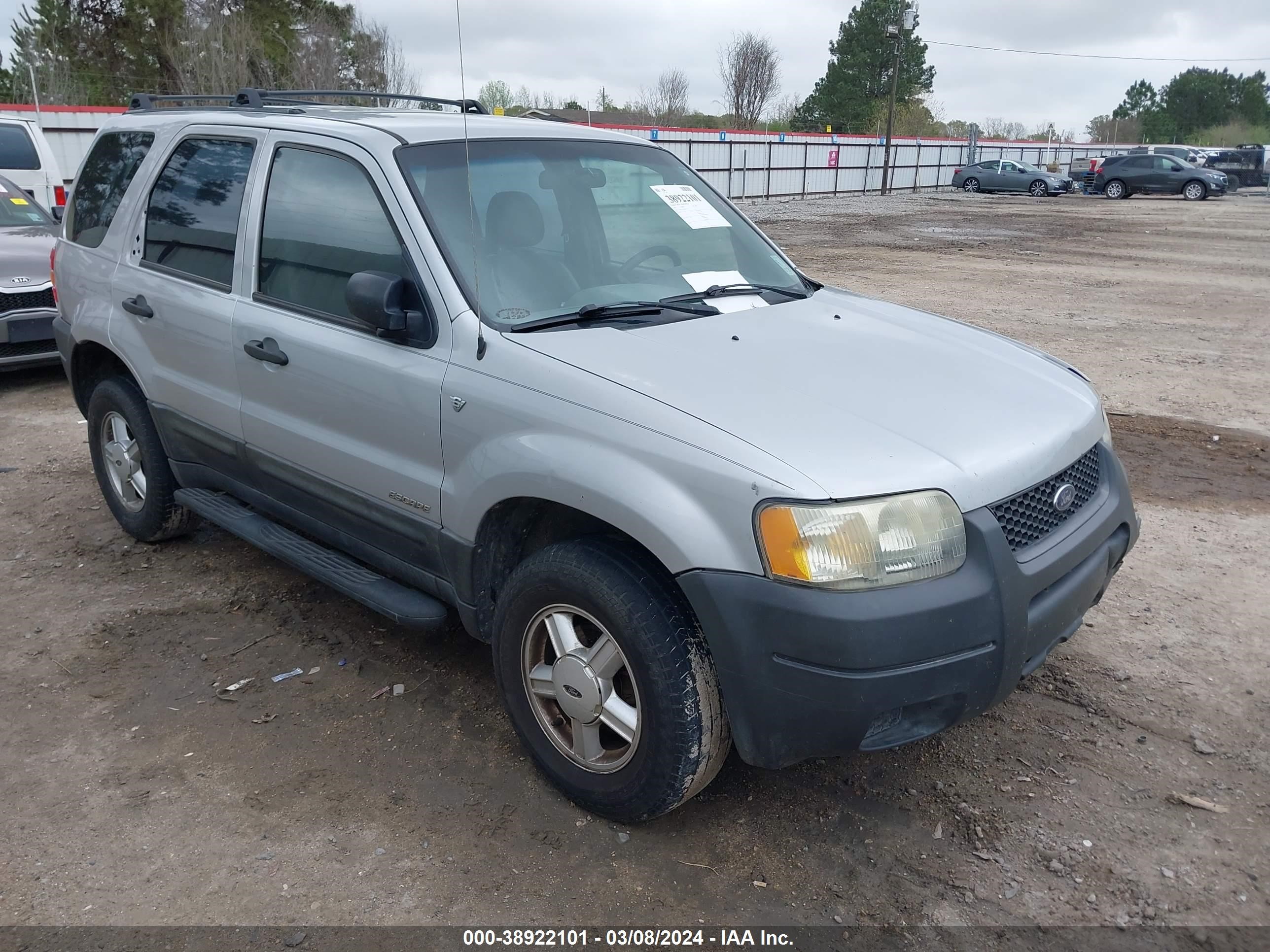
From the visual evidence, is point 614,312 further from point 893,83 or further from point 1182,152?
point 1182,152

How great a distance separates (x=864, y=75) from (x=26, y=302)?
208ft

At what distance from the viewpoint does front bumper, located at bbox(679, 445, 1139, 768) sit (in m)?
2.42

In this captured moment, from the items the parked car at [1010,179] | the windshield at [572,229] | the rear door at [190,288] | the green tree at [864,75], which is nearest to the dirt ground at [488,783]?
the rear door at [190,288]

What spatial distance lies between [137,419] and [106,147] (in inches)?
54.4

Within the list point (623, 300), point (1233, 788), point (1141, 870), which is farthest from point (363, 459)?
point (1233, 788)

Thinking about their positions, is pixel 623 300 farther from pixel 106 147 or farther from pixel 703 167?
pixel 703 167

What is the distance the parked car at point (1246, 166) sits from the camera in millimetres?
42875

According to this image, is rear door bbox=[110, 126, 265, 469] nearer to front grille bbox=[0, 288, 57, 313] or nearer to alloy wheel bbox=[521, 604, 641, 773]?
alloy wheel bbox=[521, 604, 641, 773]

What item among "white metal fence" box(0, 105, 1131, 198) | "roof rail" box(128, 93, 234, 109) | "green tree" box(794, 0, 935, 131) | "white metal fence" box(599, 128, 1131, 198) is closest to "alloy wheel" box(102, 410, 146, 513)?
"roof rail" box(128, 93, 234, 109)

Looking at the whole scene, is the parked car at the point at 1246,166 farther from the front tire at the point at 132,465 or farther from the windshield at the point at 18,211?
the front tire at the point at 132,465

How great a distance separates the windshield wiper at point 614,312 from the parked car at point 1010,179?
128ft

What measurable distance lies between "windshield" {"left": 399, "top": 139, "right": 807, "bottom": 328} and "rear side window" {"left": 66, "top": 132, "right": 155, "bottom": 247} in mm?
2074

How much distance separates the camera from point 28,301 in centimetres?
798

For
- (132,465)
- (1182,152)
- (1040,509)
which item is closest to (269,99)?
(132,465)
